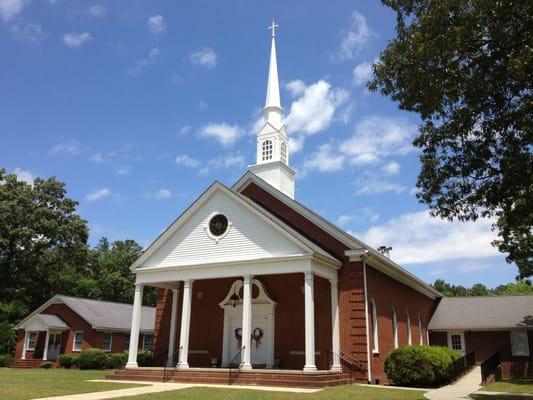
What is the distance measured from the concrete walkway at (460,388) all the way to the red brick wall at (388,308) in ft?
11.1

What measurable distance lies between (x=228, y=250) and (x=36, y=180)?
36168mm

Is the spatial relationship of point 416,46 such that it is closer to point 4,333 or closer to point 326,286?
point 326,286

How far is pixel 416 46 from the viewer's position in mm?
12945

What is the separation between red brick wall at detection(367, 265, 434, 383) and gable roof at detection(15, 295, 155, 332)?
71.8ft

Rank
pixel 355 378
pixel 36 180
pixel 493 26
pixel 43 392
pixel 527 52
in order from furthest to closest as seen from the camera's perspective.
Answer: pixel 36 180 < pixel 355 378 < pixel 43 392 < pixel 493 26 < pixel 527 52

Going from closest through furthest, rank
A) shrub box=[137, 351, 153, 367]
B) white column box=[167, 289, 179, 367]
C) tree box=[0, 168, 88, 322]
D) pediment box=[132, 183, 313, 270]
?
pediment box=[132, 183, 313, 270]
white column box=[167, 289, 179, 367]
shrub box=[137, 351, 153, 367]
tree box=[0, 168, 88, 322]

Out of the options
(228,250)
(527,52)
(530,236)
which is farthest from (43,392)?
(530,236)

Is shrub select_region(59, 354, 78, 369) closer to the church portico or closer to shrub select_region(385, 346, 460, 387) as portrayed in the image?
the church portico

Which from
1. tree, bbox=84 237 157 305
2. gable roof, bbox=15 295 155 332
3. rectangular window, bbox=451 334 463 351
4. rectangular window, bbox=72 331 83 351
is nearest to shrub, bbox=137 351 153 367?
gable roof, bbox=15 295 155 332

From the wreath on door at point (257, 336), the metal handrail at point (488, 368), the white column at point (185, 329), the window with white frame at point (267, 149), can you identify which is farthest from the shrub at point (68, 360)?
the metal handrail at point (488, 368)

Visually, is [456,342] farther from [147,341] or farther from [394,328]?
[147,341]

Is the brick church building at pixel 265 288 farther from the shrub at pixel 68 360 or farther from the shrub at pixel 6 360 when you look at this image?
the shrub at pixel 6 360

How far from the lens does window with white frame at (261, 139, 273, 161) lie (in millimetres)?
Answer: 29984

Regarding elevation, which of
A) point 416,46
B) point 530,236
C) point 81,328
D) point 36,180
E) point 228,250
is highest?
point 36,180
